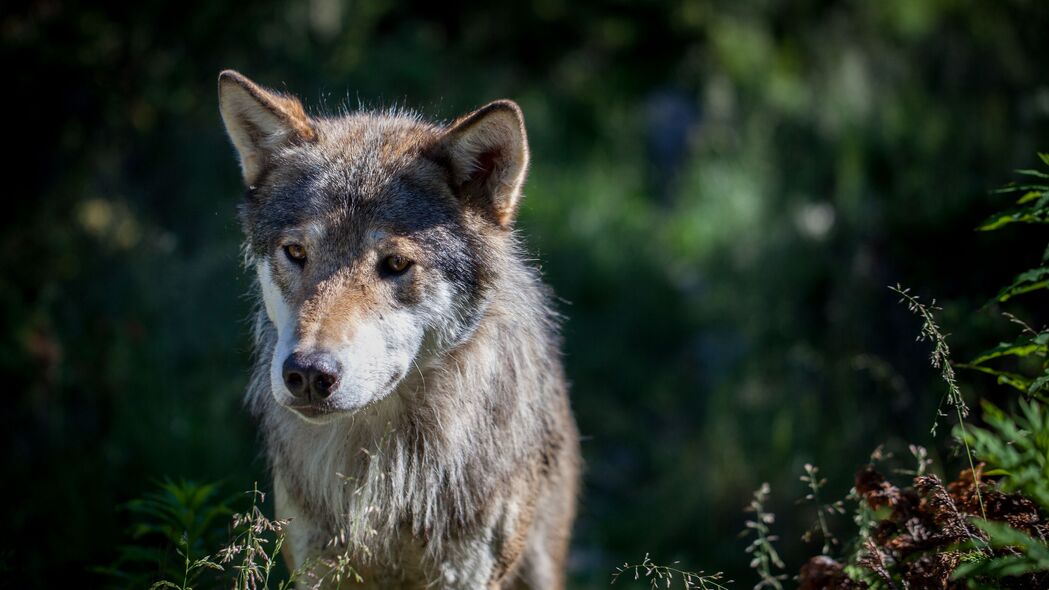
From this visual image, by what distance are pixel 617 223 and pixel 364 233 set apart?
16.8 ft

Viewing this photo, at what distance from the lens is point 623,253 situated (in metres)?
7.94

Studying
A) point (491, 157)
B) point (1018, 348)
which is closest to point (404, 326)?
point (491, 157)

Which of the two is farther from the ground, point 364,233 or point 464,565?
point 364,233

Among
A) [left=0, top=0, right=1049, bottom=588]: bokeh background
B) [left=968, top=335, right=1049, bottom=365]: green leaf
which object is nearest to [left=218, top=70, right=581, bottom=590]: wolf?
[left=0, top=0, right=1049, bottom=588]: bokeh background

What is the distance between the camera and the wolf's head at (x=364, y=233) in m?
3.02

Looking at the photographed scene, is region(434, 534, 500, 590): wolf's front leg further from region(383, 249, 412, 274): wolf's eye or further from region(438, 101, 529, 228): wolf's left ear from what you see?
region(438, 101, 529, 228): wolf's left ear

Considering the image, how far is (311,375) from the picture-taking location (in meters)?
2.90

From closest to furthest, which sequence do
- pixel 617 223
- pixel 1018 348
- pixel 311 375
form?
pixel 1018 348 < pixel 311 375 < pixel 617 223

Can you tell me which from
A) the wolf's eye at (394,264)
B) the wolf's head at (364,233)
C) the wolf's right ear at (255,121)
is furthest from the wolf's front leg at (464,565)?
the wolf's right ear at (255,121)

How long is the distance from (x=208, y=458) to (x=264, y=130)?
8.02ft

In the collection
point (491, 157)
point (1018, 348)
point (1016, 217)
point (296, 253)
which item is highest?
point (1016, 217)

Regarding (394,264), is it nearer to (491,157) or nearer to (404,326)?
(404,326)

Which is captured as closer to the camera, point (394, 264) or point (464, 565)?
point (394, 264)

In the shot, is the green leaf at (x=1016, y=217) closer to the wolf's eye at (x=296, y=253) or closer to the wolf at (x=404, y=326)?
the wolf at (x=404, y=326)
